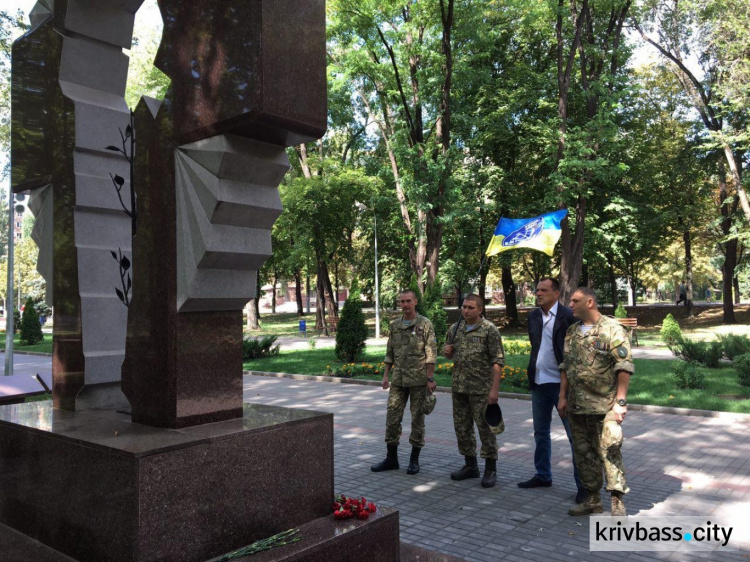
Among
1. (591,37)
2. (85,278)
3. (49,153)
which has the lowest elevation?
(85,278)

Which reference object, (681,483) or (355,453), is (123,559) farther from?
(681,483)

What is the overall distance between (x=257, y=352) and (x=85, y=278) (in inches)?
591

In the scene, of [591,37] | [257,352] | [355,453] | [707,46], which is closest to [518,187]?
[591,37]

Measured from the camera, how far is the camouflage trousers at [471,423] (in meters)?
6.15

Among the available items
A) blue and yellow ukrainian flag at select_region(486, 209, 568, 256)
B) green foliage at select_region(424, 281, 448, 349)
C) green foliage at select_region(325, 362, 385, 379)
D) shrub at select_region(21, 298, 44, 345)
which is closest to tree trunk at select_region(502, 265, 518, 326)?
green foliage at select_region(424, 281, 448, 349)

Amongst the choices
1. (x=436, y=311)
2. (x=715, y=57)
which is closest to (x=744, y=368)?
(x=436, y=311)

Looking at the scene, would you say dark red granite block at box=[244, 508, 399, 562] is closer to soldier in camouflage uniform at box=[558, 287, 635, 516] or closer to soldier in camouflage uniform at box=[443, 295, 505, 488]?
soldier in camouflage uniform at box=[558, 287, 635, 516]

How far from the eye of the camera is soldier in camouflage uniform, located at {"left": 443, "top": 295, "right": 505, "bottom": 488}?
615 cm

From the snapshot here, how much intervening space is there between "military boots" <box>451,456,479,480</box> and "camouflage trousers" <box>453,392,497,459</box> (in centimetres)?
7

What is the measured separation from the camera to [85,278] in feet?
15.8

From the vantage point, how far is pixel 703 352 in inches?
558

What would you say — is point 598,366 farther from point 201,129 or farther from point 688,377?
point 688,377

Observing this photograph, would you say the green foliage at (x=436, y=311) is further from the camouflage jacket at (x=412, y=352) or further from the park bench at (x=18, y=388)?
the park bench at (x=18, y=388)

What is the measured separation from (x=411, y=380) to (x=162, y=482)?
396cm
